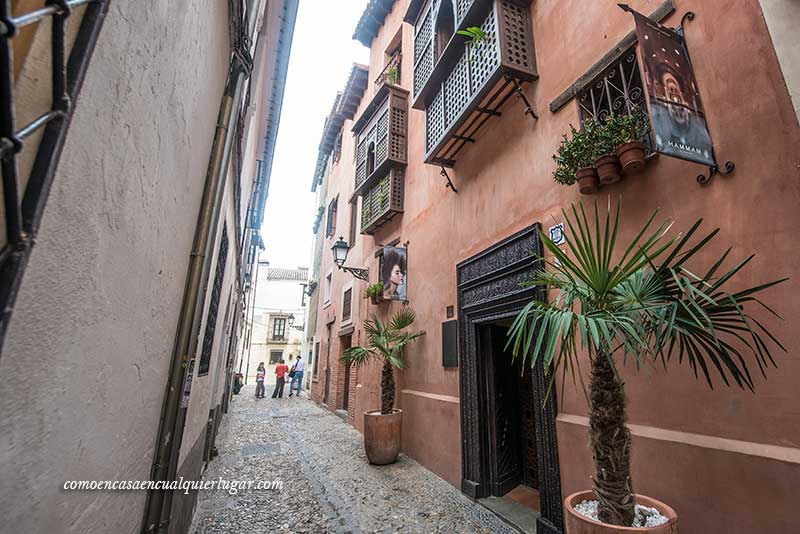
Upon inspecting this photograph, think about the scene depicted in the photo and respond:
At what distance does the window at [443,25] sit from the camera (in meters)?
6.17

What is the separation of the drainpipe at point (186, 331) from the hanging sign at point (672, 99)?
2886mm

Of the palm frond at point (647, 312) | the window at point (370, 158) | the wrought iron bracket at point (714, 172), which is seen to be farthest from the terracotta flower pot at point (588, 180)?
the window at point (370, 158)

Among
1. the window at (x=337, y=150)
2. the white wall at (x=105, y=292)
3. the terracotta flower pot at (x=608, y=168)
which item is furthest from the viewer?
the window at (x=337, y=150)

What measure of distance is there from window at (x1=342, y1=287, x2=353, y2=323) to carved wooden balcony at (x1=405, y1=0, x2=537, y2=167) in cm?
563

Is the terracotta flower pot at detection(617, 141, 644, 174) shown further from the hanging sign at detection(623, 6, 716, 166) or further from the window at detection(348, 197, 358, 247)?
the window at detection(348, 197, 358, 247)

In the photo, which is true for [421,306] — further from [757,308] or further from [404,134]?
[757,308]

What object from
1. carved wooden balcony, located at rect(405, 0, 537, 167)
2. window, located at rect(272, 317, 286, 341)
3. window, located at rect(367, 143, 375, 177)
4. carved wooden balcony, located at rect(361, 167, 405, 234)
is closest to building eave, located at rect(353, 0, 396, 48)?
window, located at rect(367, 143, 375, 177)

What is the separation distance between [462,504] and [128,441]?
13.1 feet

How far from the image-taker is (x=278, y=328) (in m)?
32.7

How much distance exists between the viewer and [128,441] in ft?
5.00

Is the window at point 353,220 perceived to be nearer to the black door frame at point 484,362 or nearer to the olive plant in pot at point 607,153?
the black door frame at point 484,362

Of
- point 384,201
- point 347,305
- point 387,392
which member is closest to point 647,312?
point 387,392

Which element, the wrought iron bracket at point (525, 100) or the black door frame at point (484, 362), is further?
the wrought iron bracket at point (525, 100)

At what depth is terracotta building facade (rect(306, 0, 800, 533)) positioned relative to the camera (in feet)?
7.32
